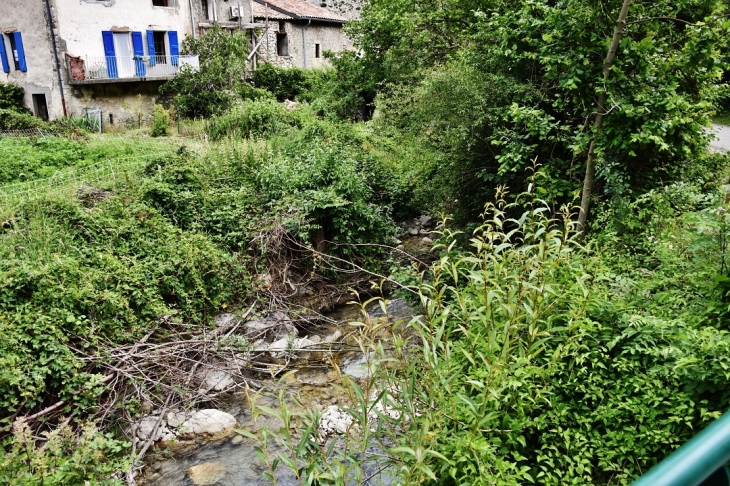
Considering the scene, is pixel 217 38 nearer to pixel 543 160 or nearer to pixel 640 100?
pixel 543 160

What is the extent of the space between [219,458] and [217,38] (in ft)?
67.5

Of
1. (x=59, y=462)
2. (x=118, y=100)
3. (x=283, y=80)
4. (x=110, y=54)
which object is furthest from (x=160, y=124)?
(x=59, y=462)

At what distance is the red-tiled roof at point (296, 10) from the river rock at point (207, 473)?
26269 mm

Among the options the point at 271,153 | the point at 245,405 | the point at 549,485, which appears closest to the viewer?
the point at 549,485

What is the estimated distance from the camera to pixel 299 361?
7395mm

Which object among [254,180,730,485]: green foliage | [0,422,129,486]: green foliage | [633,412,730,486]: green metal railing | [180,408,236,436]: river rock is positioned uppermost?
[633,412,730,486]: green metal railing

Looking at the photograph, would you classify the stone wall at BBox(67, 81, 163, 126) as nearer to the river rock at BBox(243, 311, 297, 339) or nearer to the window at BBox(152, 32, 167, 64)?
the window at BBox(152, 32, 167, 64)

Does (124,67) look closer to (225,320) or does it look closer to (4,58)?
(4,58)

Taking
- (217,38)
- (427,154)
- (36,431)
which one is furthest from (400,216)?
(217,38)

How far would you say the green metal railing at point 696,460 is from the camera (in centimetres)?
74

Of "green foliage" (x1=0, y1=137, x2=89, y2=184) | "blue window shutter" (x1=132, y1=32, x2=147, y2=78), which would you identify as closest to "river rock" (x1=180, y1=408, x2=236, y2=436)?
"green foliage" (x1=0, y1=137, x2=89, y2=184)

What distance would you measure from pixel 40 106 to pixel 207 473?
19.2 m

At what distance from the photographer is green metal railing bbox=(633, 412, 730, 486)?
29.2 inches

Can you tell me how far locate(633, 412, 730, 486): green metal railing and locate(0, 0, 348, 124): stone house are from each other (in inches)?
836
